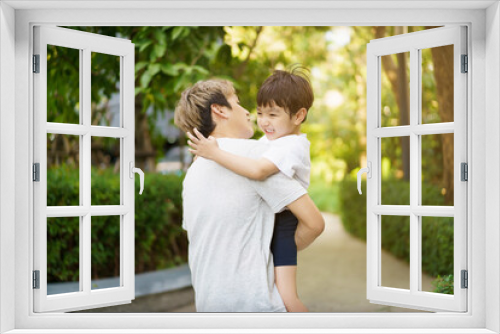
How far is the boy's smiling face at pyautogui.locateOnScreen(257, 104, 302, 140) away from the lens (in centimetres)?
288

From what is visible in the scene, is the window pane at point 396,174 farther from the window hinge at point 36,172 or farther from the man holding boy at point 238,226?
the window hinge at point 36,172

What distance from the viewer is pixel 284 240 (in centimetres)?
281

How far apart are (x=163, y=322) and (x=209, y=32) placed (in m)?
3.19

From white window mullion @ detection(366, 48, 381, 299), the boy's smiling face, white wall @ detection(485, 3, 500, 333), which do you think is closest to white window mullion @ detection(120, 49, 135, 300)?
the boy's smiling face

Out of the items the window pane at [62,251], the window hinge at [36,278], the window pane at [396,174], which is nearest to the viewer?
the window hinge at [36,278]

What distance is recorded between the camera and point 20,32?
263 cm

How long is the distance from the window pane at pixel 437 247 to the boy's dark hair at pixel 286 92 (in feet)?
10.7

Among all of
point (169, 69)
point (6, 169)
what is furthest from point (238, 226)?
point (169, 69)

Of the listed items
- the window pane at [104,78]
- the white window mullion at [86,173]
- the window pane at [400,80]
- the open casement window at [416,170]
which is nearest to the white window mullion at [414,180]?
the open casement window at [416,170]

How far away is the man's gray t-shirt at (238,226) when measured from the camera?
8.95 ft

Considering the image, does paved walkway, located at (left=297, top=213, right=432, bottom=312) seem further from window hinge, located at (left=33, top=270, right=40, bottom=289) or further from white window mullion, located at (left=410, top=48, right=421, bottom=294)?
window hinge, located at (left=33, top=270, right=40, bottom=289)

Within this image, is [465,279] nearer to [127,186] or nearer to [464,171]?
[464,171]

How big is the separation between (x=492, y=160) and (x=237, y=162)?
119 cm

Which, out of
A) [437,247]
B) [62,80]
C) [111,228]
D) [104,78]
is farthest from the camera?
[437,247]
